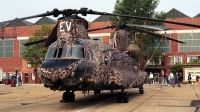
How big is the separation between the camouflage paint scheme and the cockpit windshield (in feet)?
0.18

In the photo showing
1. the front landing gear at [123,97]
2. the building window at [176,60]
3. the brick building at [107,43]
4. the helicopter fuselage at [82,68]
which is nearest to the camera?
the helicopter fuselage at [82,68]

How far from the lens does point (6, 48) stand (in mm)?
62719

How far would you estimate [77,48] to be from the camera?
42.1 feet

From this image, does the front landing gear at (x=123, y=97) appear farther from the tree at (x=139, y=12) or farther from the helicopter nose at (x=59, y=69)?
the tree at (x=139, y=12)

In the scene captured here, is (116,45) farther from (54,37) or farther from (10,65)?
(10,65)

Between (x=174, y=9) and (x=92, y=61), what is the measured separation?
155ft

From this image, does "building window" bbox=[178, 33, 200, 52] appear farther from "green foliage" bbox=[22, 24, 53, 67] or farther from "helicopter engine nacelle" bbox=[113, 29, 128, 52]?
"helicopter engine nacelle" bbox=[113, 29, 128, 52]

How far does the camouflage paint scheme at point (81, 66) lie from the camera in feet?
38.3

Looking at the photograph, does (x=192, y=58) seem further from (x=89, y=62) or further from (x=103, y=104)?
(x=89, y=62)

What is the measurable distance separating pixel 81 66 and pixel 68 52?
972 mm

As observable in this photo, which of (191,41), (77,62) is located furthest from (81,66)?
(191,41)

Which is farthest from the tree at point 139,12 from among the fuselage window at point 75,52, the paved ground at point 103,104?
the fuselage window at point 75,52

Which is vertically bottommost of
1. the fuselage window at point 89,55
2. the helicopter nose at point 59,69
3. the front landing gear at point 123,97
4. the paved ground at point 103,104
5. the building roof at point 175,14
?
the paved ground at point 103,104

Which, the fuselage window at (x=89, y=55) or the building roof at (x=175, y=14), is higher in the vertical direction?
the building roof at (x=175, y=14)
